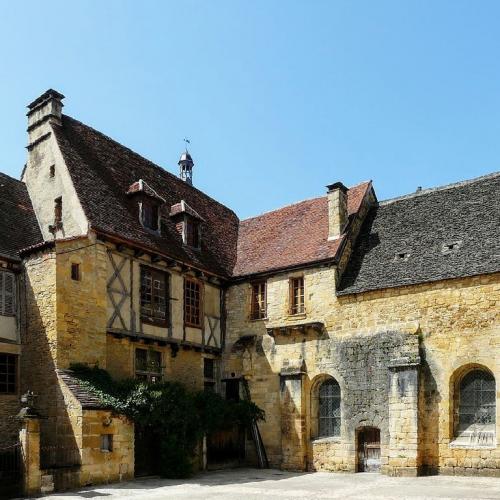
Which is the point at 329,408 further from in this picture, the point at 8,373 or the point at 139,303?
the point at 8,373

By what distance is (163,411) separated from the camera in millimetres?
16344

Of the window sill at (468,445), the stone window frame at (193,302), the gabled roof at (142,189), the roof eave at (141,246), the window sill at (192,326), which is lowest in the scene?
the window sill at (468,445)

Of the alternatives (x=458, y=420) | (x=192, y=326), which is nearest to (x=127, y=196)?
(x=192, y=326)

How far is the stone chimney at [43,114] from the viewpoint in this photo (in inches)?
760

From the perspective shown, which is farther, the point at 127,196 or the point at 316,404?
the point at 127,196

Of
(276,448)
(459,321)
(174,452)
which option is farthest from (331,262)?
(174,452)

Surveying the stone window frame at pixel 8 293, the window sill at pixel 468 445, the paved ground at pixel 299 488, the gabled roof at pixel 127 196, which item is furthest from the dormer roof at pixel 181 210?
the window sill at pixel 468 445

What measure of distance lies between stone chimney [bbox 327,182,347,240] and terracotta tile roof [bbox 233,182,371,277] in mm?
321

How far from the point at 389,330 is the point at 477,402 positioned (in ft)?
9.52

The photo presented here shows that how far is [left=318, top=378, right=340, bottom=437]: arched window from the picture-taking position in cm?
1906

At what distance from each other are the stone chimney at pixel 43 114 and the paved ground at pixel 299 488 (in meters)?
10.3

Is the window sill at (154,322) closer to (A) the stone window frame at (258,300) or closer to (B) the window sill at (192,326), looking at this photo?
(B) the window sill at (192,326)

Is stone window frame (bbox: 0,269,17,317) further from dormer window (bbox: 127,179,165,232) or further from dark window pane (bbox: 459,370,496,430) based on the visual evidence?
dark window pane (bbox: 459,370,496,430)

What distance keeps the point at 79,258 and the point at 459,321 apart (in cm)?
983
